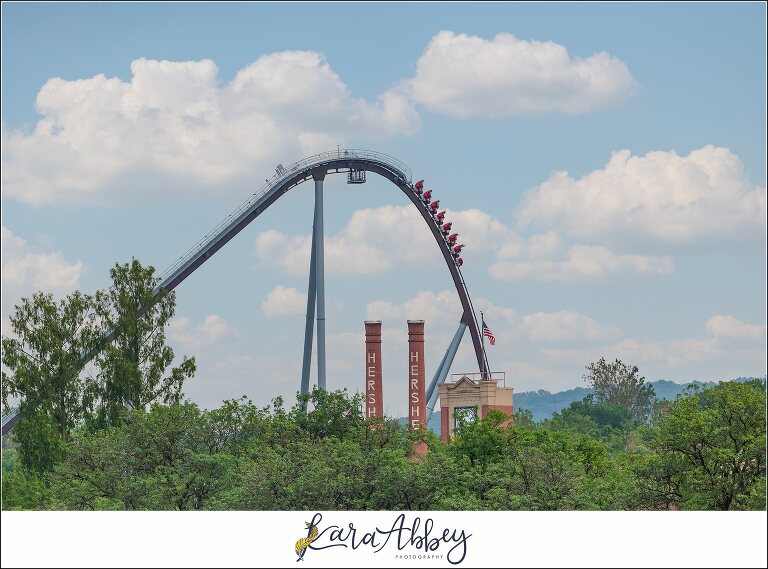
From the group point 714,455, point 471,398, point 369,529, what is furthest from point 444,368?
point 369,529

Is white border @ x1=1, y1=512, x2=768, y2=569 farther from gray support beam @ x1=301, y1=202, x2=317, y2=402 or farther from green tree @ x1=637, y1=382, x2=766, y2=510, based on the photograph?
gray support beam @ x1=301, y1=202, x2=317, y2=402

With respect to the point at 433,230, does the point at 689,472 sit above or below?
below

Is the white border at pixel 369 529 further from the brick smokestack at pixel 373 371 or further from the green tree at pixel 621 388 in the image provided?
the green tree at pixel 621 388

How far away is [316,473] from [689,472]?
32.3ft

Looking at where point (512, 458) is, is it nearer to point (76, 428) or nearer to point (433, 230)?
point (76, 428)

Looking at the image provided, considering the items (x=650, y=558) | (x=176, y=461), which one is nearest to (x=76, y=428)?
(x=176, y=461)

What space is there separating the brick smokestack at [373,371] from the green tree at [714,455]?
15.8 meters

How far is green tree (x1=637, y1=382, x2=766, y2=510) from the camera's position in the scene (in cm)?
3128

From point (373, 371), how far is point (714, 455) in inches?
753

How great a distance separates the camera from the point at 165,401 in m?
42.4

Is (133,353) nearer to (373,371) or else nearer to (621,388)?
(373,371)

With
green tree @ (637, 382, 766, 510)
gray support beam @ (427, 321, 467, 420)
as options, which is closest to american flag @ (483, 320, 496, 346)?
gray support beam @ (427, 321, 467, 420)

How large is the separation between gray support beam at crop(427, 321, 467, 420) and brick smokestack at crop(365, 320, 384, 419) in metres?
5.48

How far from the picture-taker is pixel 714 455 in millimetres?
31656
